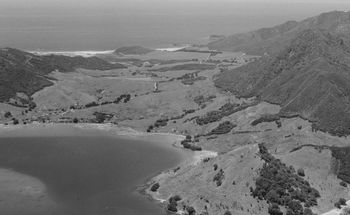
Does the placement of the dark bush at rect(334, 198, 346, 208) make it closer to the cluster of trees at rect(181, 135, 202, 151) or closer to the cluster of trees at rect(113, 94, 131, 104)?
the cluster of trees at rect(181, 135, 202, 151)

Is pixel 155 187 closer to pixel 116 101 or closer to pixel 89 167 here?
pixel 89 167

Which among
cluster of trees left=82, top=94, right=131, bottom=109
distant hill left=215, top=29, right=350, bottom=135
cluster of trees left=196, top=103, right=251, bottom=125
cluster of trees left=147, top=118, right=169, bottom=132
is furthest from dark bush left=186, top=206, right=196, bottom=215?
cluster of trees left=82, top=94, right=131, bottom=109

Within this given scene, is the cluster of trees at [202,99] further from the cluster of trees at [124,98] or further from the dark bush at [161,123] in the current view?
the cluster of trees at [124,98]

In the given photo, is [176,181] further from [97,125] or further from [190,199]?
[97,125]

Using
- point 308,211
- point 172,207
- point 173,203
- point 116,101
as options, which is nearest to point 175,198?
point 173,203

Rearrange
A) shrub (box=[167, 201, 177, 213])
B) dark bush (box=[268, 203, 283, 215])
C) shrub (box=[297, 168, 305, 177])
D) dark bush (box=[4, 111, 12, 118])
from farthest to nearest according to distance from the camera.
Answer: dark bush (box=[4, 111, 12, 118]) → shrub (box=[297, 168, 305, 177]) → shrub (box=[167, 201, 177, 213]) → dark bush (box=[268, 203, 283, 215])
